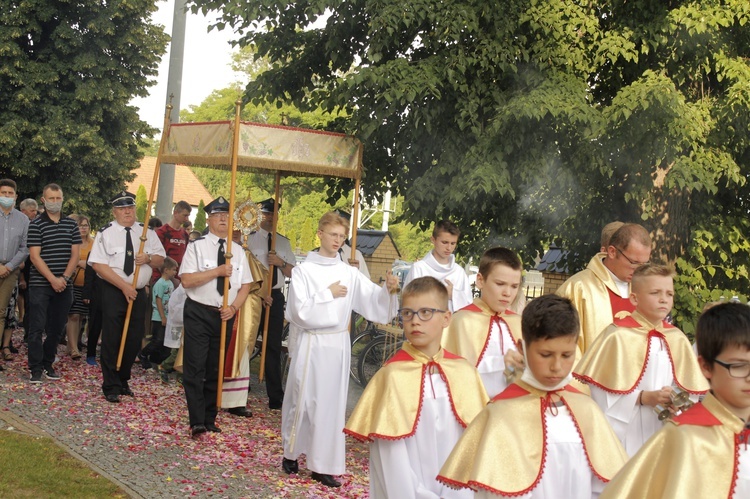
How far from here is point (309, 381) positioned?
8008 mm

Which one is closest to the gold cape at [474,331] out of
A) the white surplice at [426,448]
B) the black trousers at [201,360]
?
the white surplice at [426,448]

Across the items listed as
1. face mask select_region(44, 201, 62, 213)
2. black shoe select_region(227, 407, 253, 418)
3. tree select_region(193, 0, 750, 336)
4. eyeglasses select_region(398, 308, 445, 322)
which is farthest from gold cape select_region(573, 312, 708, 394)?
face mask select_region(44, 201, 62, 213)

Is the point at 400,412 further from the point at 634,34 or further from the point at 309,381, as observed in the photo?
the point at 634,34

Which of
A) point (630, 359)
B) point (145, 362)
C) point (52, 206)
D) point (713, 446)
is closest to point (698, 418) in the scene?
point (713, 446)

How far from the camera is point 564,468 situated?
4.02 m

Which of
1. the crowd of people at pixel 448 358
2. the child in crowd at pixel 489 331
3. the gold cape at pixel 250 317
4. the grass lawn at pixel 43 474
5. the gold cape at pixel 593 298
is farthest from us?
the gold cape at pixel 250 317

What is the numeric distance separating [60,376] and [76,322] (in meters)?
1.81

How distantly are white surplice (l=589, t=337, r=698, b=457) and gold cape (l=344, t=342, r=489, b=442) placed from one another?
106 cm

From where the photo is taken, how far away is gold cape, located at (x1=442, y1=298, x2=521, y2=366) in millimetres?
5949

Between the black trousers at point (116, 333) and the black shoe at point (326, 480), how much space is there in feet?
10.6

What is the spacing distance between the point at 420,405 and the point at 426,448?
0.72 feet

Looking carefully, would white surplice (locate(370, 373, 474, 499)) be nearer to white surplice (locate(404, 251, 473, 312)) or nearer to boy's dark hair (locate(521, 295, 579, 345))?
boy's dark hair (locate(521, 295, 579, 345))

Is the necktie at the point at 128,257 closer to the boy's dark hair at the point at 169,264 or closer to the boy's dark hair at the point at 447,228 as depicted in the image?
the boy's dark hair at the point at 169,264

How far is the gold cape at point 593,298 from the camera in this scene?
6.64 m
